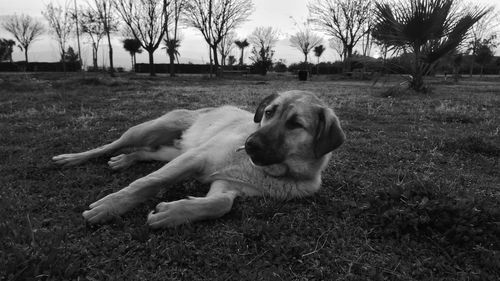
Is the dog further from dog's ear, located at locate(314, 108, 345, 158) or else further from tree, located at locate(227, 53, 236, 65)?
tree, located at locate(227, 53, 236, 65)

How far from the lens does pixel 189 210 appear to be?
227 centimetres

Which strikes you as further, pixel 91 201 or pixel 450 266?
pixel 91 201

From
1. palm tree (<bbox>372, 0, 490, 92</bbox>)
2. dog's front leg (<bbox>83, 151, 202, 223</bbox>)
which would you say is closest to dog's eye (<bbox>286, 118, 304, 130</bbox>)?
dog's front leg (<bbox>83, 151, 202, 223</bbox>)

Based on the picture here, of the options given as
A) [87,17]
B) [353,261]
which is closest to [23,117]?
[353,261]

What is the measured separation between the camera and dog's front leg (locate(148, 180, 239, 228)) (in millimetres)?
2185

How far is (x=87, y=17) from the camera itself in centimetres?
3173

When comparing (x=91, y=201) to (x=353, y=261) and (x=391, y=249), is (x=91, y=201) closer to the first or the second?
(x=353, y=261)

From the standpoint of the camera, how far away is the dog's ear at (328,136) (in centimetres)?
276

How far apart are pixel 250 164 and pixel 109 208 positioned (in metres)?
1.10

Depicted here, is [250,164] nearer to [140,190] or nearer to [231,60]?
[140,190]

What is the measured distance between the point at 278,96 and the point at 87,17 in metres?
34.0

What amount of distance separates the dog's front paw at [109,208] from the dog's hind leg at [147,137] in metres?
1.33

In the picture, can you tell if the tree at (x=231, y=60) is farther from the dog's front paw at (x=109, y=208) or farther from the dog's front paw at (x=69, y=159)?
the dog's front paw at (x=109, y=208)

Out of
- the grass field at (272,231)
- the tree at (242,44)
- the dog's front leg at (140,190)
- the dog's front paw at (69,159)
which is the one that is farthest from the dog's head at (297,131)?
the tree at (242,44)
